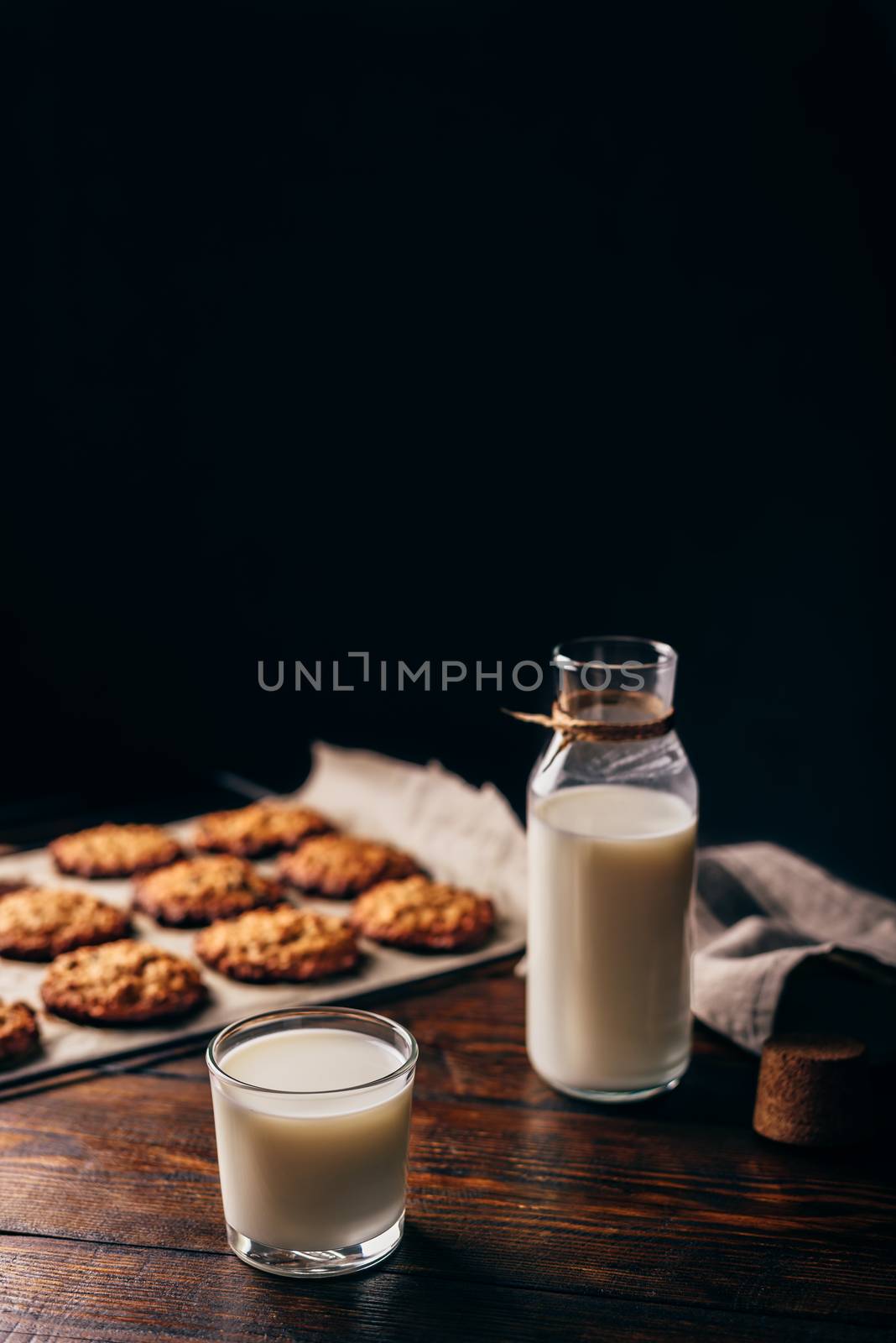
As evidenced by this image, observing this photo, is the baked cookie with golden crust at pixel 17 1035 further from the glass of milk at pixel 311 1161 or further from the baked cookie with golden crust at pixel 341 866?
the baked cookie with golden crust at pixel 341 866

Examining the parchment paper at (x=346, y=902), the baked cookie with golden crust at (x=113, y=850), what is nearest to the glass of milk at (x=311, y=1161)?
the parchment paper at (x=346, y=902)

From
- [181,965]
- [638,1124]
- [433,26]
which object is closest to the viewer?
[638,1124]

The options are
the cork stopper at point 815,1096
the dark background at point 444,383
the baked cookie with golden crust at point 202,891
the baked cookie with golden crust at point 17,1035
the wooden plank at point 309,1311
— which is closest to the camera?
the wooden plank at point 309,1311

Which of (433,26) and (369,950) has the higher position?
(433,26)

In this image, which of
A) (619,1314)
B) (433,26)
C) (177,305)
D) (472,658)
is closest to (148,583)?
(177,305)

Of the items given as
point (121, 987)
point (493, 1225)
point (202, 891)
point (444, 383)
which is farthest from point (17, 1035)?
point (444, 383)

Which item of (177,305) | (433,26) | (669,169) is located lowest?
(177,305)

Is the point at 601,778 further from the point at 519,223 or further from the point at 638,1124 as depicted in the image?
the point at 519,223

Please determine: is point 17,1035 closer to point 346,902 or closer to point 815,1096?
point 346,902
